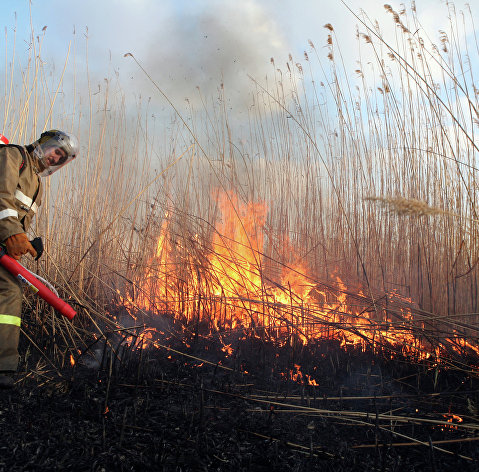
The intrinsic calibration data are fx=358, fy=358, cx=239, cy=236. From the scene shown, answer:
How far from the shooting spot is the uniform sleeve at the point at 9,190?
1810 millimetres

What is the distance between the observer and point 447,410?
4.87 feet

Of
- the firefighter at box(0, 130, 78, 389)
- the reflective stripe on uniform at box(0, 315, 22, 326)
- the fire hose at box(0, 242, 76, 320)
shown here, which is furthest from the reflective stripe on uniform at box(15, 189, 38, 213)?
the reflective stripe on uniform at box(0, 315, 22, 326)

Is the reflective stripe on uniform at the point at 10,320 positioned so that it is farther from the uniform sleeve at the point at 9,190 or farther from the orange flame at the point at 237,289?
the orange flame at the point at 237,289

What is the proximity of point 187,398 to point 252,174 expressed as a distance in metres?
1.78

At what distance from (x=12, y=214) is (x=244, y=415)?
1.51 m

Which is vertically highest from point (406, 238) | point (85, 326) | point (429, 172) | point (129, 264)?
point (429, 172)

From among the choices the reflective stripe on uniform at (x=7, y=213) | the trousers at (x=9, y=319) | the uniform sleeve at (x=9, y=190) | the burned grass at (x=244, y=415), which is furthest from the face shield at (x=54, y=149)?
the burned grass at (x=244, y=415)

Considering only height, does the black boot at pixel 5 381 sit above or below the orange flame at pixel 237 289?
below

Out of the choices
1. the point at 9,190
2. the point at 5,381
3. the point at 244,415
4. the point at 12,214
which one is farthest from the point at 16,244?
the point at 244,415

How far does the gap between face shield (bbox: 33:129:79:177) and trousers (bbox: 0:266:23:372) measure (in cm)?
73

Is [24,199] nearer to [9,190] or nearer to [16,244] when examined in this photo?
[9,190]

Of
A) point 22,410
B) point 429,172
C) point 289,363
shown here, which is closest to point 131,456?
point 22,410

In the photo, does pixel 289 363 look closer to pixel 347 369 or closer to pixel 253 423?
pixel 347 369

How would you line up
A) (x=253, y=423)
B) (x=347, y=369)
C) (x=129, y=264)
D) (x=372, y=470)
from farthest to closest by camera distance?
1. (x=129, y=264)
2. (x=347, y=369)
3. (x=253, y=423)
4. (x=372, y=470)
